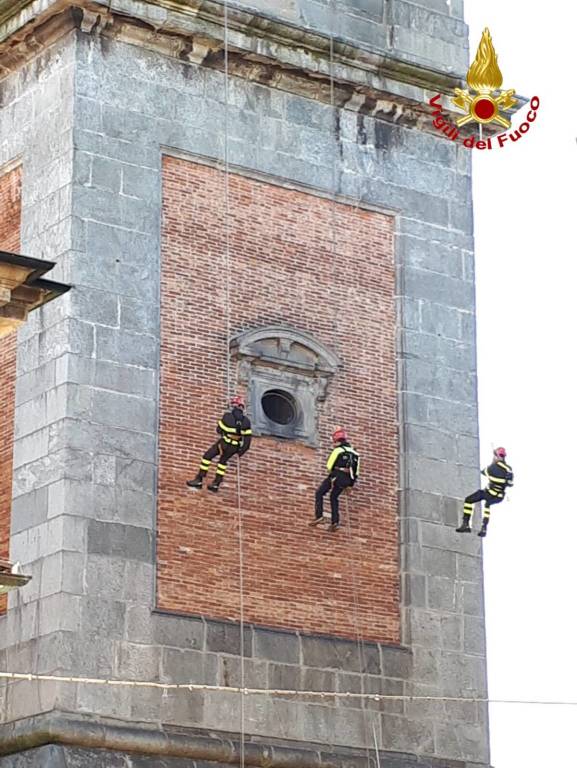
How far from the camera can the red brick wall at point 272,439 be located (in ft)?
109

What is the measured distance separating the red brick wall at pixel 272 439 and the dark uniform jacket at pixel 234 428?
30.0 inches

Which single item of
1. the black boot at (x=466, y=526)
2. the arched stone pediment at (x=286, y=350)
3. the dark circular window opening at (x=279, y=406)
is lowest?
the black boot at (x=466, y=526)

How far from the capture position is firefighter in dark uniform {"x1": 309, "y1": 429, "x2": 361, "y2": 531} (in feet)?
111

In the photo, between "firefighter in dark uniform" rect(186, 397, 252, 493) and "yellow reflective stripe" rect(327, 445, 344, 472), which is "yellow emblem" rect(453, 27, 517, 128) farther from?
"firefighter in dark uniform" rect(186, 397, 252, 493)

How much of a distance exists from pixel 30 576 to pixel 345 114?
8751mm

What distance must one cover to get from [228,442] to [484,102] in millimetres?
6785

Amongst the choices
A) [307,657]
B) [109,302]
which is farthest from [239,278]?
[307,657]

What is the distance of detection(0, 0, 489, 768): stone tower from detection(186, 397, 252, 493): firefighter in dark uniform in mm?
297

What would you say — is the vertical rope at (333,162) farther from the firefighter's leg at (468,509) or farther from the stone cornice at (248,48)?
the firefighter's leg at (468,509)

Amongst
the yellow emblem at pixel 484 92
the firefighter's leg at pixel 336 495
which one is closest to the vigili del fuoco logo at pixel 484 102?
the yellow emblem at pixel 484 92

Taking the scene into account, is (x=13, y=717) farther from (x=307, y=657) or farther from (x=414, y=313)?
(x=414, y=313)

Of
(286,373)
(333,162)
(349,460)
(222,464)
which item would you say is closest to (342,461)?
(349,460)

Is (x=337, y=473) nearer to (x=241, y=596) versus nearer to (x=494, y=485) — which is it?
(x=241, y=596)

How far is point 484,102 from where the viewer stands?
36.1 metres
